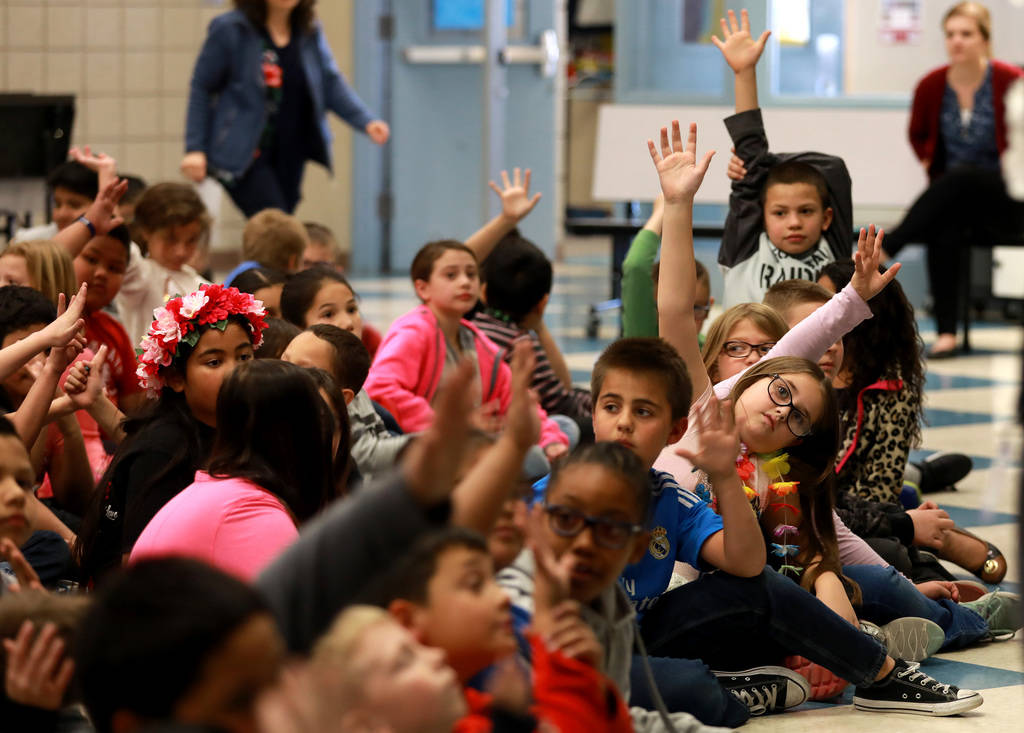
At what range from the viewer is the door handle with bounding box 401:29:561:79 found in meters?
10.6

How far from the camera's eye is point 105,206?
4.05 m

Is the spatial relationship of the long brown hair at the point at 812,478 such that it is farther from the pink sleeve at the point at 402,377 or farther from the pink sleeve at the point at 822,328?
the pink sleeve at the point at 402,377

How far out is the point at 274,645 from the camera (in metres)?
1.35

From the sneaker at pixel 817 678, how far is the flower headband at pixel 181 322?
4.17 ft

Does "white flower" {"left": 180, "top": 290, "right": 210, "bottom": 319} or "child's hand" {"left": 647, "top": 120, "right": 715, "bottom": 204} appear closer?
"white flower" {"left": 180, "top": 290, "right": 210, "bottom": 319}

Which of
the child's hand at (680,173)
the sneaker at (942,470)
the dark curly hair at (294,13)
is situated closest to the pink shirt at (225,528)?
the child's hand at (680,173)

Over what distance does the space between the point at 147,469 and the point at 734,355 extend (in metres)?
1.34

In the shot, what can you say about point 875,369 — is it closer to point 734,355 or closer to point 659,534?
point 734,355

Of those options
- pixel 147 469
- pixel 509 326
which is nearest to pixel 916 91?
pixel 509 326

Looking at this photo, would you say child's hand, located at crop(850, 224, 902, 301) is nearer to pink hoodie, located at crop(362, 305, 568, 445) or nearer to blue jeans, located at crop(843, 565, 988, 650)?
blue jeans, located at crop(843, 565, 988, 650)

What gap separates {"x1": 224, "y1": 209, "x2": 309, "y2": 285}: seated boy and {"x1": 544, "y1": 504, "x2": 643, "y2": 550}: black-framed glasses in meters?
3.00

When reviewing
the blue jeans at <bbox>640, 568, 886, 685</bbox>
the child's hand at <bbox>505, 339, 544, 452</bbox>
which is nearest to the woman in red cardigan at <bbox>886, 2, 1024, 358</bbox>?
the blue jeans at <bbox>640, 568, 886, 685</bbox>

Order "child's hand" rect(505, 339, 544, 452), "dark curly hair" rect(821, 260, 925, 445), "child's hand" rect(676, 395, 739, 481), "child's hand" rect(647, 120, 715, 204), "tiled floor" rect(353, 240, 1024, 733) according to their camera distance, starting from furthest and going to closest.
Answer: "dark curly hair" rect(821, 260, 925, 445)
"child's hand" rect(647, 120, 715, 204)
"tiled floor" rect(353, 240, 1024, 733)
"child's hand" rect(676, 395, 739, 481)
"child's hand" rect(505, 339, 544, 452)

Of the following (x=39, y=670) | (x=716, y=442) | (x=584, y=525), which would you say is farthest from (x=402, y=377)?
(x=39, y=670)
